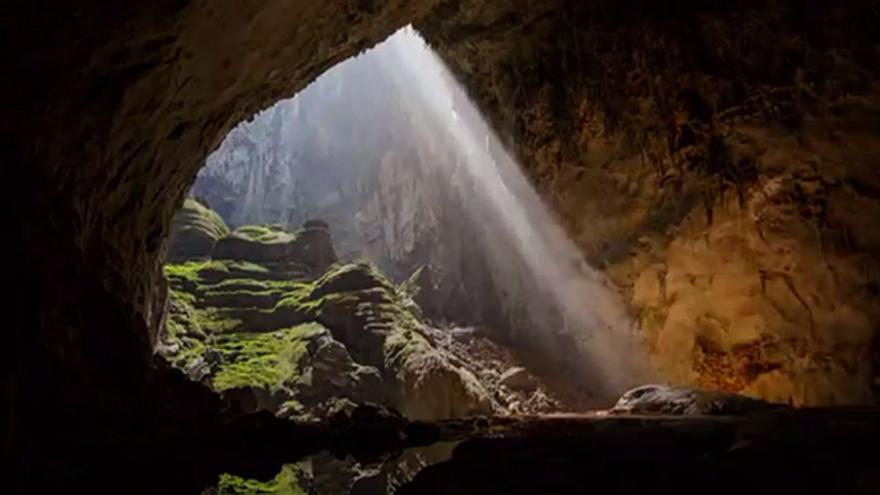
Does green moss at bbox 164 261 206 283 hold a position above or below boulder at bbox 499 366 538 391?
above

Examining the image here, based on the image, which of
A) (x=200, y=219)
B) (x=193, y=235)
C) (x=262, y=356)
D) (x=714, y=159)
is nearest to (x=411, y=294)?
(x=193, y=235)

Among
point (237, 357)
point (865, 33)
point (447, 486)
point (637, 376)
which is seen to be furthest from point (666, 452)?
point (237, 357)

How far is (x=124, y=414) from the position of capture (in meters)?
7.53

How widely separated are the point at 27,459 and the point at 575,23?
1376cm

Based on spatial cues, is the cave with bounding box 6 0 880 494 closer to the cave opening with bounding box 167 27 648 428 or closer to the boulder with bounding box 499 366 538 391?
the cave opening with bounding box 167 27 648 428

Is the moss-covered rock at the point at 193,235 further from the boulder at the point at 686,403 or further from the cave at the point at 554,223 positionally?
the boulder at the point at 686,403

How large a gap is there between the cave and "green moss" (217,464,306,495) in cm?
6

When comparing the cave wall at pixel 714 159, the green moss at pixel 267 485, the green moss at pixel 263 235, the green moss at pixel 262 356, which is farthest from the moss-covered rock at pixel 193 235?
the green moss at pixel 267 485

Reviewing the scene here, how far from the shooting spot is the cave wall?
42.0 feet

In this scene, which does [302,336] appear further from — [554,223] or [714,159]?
[714,159]

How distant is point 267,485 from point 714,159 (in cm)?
1172

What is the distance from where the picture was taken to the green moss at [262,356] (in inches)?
898

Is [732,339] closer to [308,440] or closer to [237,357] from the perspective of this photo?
[308,440]

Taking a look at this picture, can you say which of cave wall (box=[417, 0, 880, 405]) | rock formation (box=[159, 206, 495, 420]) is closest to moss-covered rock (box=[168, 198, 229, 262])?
rock formation (box=[159, 206, 495, 420])
